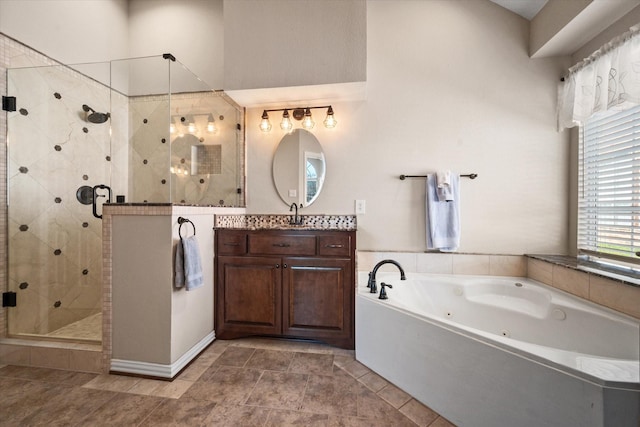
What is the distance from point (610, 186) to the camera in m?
1.74

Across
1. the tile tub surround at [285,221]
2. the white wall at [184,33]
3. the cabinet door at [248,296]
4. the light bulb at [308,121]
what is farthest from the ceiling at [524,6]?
the cabinet door at [248,296]

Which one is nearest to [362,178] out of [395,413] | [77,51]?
[395,413]

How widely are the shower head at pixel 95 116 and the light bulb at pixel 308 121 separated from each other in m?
1.89

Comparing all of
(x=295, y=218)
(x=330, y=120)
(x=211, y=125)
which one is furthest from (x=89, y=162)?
(x=330, y=120)

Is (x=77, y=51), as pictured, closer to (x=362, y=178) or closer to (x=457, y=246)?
(x=362, y=178)

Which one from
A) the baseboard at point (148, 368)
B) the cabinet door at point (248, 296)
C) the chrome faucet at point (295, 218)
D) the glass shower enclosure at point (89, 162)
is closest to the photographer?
the baseboard at point (148, 368)

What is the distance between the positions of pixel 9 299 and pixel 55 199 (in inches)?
31.7

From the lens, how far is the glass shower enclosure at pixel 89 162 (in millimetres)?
1961

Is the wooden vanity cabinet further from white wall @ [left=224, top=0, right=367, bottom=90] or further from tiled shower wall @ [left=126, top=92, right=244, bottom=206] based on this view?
white wall @ [left=224, top=0, right=367, bottom=90]

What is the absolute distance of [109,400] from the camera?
1467 mm

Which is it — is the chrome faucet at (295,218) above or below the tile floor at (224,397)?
above

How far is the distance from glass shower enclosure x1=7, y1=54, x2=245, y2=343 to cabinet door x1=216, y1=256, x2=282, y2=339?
64cm

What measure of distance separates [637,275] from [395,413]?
1.48m

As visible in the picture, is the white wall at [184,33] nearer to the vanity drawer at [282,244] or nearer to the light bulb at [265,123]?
the light bulb at [265,123]
